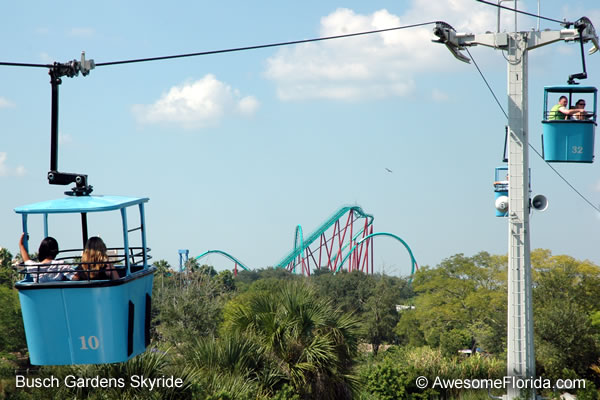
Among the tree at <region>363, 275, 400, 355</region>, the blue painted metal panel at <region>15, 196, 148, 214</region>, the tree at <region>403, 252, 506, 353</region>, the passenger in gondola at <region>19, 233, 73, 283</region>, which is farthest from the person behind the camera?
the tree at <region>363, 275, 400, 355</region>

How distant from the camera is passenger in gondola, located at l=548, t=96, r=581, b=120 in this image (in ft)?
45.9

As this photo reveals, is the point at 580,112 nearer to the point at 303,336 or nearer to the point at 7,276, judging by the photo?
the point at 303,336

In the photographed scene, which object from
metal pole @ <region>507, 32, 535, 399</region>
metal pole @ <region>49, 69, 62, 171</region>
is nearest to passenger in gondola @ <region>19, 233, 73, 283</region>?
metal pole @ <region>49, 69, 62, 171</region>

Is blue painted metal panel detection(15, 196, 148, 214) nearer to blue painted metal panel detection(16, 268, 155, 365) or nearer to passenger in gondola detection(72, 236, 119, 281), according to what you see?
passenger in gondola detection(72, 236, 119, 281)

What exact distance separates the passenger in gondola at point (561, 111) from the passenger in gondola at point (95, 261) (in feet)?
31.7

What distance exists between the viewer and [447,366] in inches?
779

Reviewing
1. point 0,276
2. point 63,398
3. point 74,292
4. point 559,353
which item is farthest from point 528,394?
point 0,276

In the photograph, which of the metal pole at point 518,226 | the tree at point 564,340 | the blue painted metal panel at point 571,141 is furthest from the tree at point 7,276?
the blue painted metal panel at point 571,141

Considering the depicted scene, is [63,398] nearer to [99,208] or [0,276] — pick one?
[99,208]

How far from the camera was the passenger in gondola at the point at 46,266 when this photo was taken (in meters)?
8.07

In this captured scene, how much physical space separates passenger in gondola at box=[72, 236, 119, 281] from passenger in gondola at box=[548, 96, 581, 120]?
9.66 m

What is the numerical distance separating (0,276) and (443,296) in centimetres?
2943

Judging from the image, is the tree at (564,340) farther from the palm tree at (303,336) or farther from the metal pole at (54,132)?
the metal pole at (54,132)

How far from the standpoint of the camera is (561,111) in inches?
553
